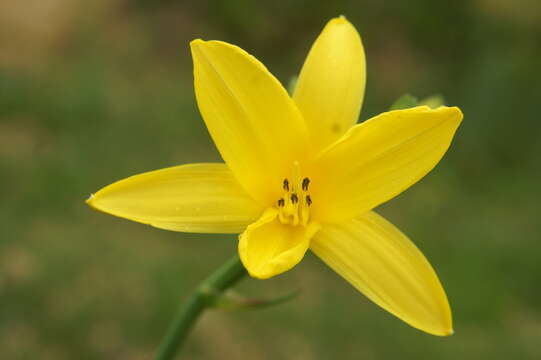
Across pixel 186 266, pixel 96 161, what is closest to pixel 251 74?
pixel 186 266

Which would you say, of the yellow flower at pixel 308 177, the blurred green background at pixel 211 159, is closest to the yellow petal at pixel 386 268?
the yellow flower at pixel 308 177

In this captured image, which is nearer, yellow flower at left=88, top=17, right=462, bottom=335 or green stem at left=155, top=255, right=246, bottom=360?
yellow flower at left=88, top=17, right=462, bottom=335

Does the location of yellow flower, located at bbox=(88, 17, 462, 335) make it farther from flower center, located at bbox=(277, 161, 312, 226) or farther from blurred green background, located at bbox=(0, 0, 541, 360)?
blurred green background, located at bbox=(0, 0, 541, 360)

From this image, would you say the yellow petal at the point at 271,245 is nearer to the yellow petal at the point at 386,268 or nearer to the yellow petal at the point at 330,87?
the yellow petal at the point at 386,268

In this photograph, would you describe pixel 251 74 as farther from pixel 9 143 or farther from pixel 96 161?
pixel 9 143

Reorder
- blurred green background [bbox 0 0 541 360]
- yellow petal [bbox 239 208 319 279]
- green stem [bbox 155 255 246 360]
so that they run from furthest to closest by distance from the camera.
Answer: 1. blurred green background [bbox 0 0 541 360]
2. green stem [bbox 155 255 246 360]
3. yellow petal [bbox 239 208 319 279]

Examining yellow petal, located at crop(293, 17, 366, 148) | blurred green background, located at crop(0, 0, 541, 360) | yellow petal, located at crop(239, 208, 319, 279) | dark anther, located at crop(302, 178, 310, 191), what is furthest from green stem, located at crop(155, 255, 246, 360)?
blurred green background, located at crop(0, 0, 541, 360)

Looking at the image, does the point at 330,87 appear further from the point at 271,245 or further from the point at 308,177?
the point at 271,245

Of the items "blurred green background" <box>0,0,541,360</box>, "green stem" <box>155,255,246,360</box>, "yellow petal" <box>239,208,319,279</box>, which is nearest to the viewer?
"yellow petal" <box>239,208,319,279</box>
